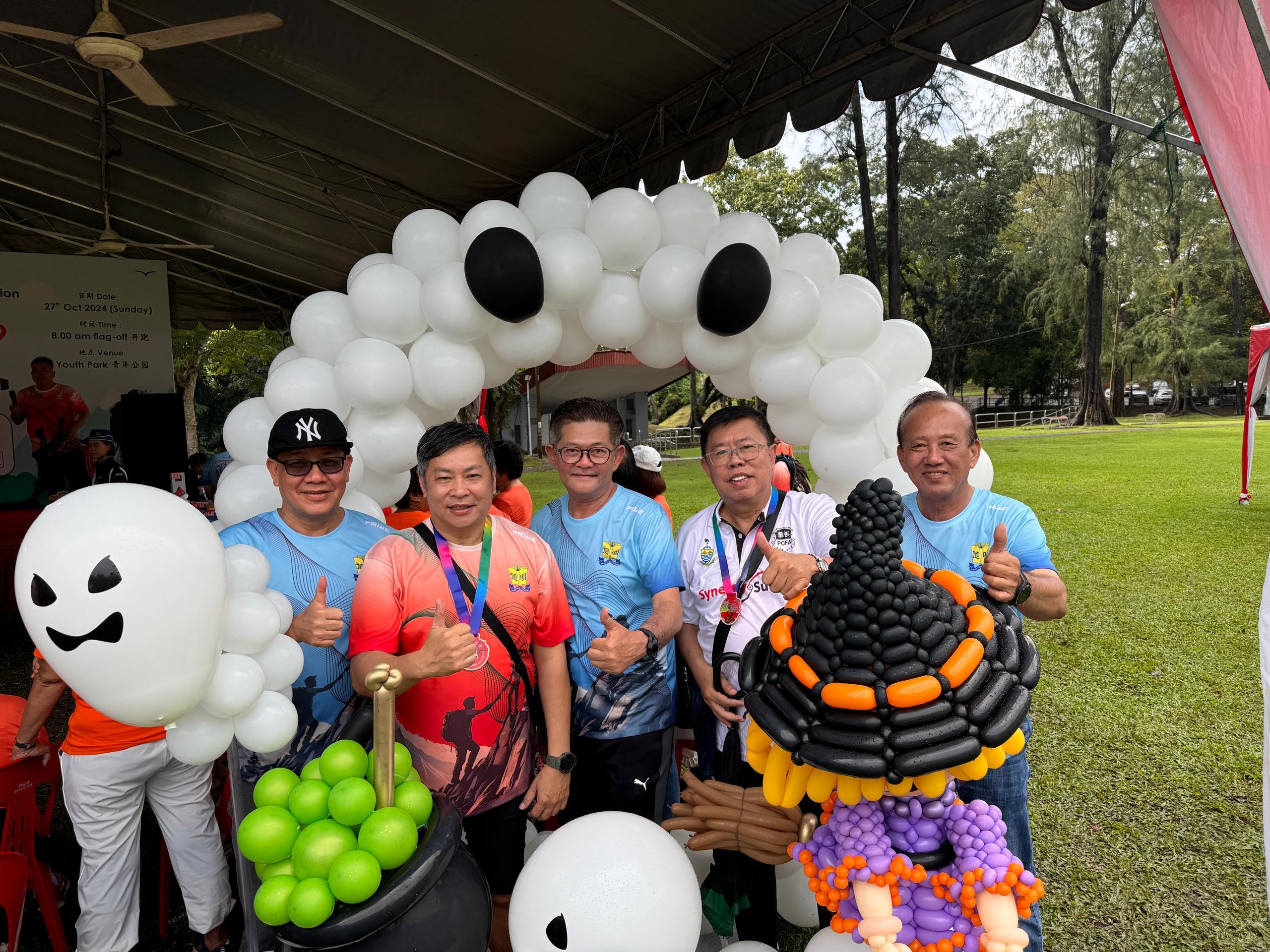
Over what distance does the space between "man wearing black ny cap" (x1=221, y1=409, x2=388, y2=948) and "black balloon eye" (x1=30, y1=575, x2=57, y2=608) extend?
682mm

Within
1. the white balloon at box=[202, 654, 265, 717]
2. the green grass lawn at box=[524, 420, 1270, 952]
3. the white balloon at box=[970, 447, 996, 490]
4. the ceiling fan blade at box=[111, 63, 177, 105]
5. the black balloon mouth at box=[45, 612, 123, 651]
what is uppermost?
the ceiling fan blade at box=[111, 63, 177, 105]

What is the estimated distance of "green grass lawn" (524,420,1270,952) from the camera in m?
2.72

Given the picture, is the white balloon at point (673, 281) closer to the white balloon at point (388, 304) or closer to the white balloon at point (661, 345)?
the white balloon at point (661, 345)

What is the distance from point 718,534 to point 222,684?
4.66 ft

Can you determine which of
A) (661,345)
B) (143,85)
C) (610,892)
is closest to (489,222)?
(661,345)

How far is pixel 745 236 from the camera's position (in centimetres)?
266

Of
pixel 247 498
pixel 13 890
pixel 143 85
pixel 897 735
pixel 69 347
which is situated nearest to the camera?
pixel 897 735

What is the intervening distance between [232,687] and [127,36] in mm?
3708

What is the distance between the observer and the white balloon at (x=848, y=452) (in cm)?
278

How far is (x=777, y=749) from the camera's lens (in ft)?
5.10

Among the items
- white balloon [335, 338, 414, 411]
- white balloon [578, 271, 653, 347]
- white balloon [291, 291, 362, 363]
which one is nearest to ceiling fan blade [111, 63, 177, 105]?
white balloon [291, 291, 362, 363]

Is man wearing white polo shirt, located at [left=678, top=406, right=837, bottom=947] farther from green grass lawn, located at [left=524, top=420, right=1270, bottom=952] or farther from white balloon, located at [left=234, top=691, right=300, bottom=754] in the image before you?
white balloon, located at [left=234, top=691, right=300, bottom=754]

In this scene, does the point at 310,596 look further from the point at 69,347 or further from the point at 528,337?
the point at 69,347

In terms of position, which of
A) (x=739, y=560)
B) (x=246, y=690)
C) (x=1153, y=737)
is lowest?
(x=1153, y=737)
